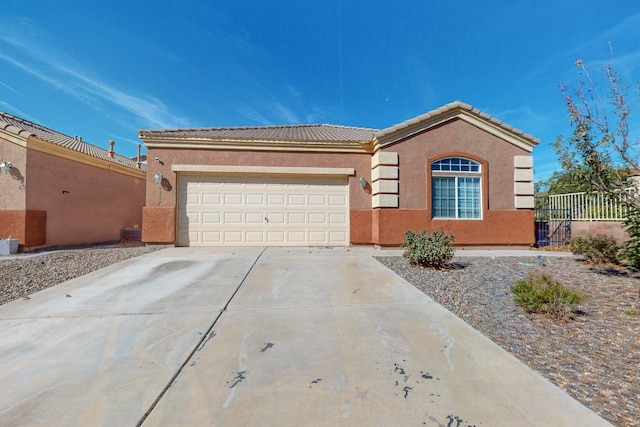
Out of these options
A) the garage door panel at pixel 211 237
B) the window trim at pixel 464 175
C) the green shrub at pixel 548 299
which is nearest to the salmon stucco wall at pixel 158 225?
the garage door panel at pixel 211 237

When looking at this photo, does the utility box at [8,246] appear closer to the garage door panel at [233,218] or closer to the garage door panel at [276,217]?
the garage door panel at [233,218]

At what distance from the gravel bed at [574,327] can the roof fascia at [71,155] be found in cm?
1233

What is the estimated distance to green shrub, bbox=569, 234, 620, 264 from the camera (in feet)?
21.0

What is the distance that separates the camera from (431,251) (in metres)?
5.92

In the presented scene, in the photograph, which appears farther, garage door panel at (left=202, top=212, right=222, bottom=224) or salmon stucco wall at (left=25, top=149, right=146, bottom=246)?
garage door panel at (left=202, top=212, right=222, bottom=224)

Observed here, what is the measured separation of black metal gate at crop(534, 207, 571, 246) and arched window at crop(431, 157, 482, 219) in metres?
3.18

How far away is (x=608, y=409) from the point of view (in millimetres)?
1917

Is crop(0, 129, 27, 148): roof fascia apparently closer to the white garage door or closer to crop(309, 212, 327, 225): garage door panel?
the white garage door

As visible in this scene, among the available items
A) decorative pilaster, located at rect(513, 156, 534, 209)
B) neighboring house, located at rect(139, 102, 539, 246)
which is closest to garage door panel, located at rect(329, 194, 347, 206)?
neighboring house, located at rect(139, 102, 539, 246)

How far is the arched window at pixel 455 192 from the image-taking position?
30.5 feet

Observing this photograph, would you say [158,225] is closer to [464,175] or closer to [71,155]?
[71,155]

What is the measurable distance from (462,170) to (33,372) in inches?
437

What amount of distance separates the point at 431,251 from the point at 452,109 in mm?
6222

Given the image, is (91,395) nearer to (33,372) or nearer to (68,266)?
(33,372)
